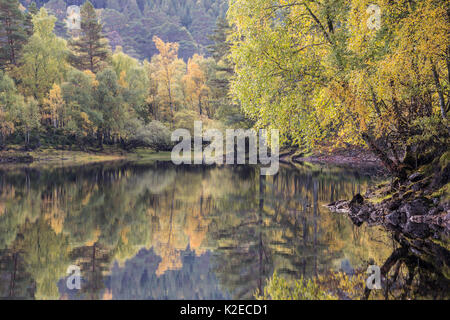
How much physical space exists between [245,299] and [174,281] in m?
1.62

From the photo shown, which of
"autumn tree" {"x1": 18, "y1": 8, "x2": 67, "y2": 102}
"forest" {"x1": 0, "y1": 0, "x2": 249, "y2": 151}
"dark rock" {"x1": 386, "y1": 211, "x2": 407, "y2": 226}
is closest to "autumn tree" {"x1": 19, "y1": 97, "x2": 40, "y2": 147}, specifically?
"forest" {"x1": 0, "y1": 0, "x2": 249, "y2": 151}

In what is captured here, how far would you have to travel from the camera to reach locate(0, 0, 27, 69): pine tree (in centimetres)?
6122

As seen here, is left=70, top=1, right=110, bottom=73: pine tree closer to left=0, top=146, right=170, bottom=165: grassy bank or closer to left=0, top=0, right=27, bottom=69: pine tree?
left=0, top=0, right=27, bottom=69: pine tree

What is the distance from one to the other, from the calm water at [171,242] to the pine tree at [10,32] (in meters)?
45.8

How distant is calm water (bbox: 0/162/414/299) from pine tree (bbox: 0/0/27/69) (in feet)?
150

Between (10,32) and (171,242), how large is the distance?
197ft

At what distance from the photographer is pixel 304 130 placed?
17.7 m

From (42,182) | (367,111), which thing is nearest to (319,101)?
(367,111)

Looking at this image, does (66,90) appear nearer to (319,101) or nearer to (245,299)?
(319,101)

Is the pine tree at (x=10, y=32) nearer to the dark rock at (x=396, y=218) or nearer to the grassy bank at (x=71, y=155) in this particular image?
the grassy bank at (x=71, y=155)

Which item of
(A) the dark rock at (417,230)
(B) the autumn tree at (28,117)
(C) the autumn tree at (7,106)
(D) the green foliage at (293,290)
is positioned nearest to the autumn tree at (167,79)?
(B) the autumn tree at (28,117)

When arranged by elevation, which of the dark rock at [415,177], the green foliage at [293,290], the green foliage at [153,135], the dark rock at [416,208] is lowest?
the green foliage at [293,290]

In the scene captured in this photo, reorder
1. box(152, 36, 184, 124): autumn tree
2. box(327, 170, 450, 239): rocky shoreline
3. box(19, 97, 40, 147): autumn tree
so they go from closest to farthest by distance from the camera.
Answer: box(327, 170, 450, 239): rocky shoreline < box(19, 97, 40, 147): autumn tree < box(152, 36, 184, 124): autumn tree

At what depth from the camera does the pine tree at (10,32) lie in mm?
61219
